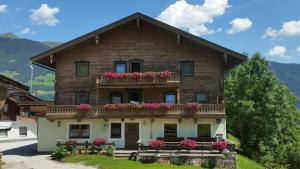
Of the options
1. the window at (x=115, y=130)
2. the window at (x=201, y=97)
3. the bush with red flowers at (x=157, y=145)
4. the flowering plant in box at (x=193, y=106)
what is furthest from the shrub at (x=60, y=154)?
the window at (x=201, y=97)

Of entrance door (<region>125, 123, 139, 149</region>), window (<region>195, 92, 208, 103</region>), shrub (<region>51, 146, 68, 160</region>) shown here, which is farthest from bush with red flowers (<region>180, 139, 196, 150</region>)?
shrub (<region>51, 146, 68, 160</region>)

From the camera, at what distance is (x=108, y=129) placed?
128ft

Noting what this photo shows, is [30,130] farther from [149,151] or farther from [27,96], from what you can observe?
[149,151]

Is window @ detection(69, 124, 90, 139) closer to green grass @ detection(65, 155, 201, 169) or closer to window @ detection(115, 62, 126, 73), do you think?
green grass @ detection(65, 155, 201, 169)

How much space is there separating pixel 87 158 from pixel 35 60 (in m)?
11.8

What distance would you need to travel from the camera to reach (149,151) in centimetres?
3322

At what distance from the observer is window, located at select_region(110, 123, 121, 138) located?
39.2 meters

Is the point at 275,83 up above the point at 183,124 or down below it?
above

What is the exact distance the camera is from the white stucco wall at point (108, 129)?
38.5m

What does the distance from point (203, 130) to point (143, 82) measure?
20.9 feet

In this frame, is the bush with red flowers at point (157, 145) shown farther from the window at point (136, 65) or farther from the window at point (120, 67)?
the window at point (120, 67)

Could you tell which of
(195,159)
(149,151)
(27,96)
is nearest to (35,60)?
(149,151)

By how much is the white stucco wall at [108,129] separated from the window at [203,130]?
0.29 meters

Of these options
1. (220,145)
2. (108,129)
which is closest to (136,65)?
(108,129)
